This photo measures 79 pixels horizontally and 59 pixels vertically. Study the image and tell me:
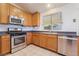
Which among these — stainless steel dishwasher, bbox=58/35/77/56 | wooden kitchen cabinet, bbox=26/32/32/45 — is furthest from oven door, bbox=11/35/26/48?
stainless steel dishwasher, bbox=58/35/77/56

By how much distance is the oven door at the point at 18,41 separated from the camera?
2.55 m

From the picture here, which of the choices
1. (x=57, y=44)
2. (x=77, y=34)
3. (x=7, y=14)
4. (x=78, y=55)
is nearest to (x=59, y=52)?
(x=57, y=44)

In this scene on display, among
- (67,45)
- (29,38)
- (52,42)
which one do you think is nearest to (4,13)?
(29,38)

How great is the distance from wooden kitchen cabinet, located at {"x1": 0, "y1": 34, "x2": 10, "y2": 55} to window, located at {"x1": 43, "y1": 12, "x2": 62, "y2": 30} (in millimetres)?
1066

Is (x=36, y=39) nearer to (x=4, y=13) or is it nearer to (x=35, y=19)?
(x=35, y=19)

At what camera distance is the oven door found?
2.55 metres

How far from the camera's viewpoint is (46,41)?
9.24 ft

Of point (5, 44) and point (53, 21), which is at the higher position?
point (53, 21)

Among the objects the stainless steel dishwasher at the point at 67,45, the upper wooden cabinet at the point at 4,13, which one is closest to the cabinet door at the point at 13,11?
the upper wooden cabinet at the point at 4,13

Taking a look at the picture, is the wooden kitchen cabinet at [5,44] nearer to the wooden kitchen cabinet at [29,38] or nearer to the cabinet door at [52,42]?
the wooden kitchen cabinet at [29,38]

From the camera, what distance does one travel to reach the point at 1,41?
7.52 ft

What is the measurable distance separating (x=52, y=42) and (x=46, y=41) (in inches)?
8.2

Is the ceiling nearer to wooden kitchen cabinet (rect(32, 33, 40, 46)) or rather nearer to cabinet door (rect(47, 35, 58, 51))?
wooden kitchen cabinet (rect(32, 33, 40, 46))

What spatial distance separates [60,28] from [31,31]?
31.7 inches
